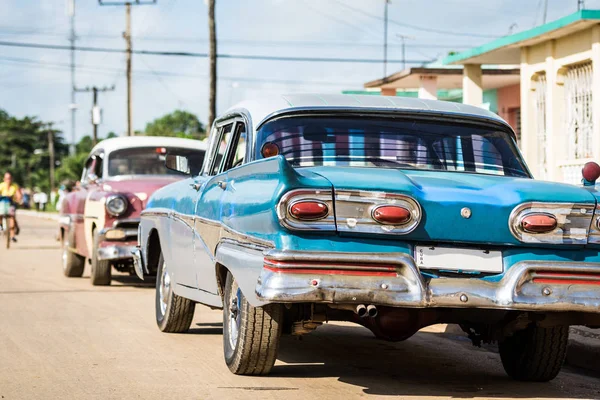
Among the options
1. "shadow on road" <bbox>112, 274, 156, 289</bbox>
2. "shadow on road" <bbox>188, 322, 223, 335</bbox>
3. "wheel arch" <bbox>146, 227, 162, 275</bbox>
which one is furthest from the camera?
"shadow on road" <bbox>112, 274, 156, 289</bbox>

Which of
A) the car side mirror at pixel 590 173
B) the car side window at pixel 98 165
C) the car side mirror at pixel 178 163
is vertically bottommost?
the car side mirror at pixel 590 173

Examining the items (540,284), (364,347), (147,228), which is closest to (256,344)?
(540,284)

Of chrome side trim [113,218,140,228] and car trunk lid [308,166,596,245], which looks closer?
car trunk lid [308,166,596,245]

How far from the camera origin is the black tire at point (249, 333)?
21.3 feet

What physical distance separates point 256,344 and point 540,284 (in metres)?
1.72

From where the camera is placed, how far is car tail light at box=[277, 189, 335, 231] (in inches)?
Result: 230

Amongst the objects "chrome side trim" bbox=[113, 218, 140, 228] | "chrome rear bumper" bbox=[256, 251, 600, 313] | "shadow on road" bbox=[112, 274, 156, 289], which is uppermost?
"chrome side trim" bbox=[113, 218, 140, 228]

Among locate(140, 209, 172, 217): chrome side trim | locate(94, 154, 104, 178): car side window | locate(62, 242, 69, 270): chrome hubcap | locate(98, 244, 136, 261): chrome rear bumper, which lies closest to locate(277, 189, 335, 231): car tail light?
locate(140, 209, 172, 217): chrome side trim

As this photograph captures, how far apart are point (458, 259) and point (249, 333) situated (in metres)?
1.35

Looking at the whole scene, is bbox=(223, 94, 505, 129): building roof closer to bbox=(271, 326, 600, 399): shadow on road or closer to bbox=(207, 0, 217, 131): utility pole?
bbox=(271, 326, 600, 399): shadow on road

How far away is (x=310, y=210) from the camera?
19.2ft

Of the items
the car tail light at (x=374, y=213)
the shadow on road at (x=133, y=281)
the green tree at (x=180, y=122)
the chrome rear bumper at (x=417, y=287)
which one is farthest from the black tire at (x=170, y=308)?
the green tree at (x=180, y=122)

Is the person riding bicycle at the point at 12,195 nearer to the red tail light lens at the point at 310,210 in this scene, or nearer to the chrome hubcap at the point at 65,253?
the chrome hubcap at the point at 65,253

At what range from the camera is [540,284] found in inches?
234
